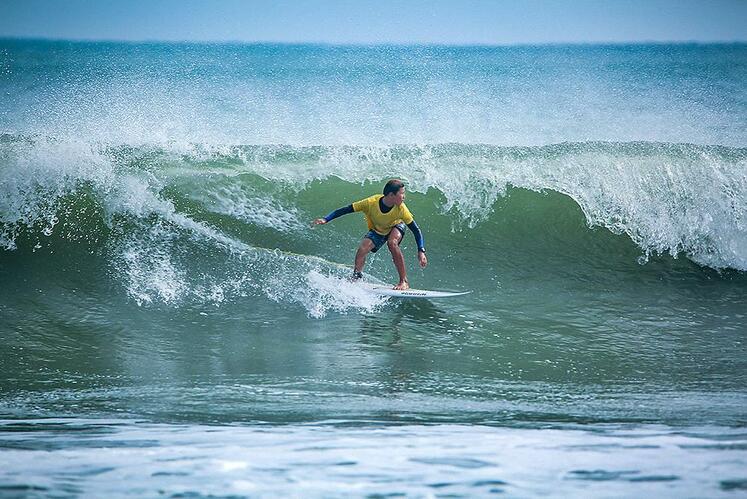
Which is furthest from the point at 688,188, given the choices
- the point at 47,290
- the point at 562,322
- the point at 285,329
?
the point at 47,290

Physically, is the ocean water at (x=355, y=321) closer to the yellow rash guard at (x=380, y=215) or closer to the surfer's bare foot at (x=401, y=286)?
the surfer's bare foot at (x=401, y=286)

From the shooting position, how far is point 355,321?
4859 millimetres

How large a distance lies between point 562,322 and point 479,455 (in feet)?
9.11

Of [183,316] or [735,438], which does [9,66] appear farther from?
[735,438]

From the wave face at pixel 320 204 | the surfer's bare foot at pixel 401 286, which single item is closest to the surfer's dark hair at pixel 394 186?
the surfer's bare foot at pixel 401 286

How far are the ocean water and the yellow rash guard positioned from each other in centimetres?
43

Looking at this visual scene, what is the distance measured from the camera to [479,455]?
244 cm

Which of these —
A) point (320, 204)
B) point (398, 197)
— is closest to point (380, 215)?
point (398, 197)

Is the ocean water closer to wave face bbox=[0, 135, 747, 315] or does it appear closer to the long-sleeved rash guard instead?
wave face bbox=[0, 135, 747, 315]

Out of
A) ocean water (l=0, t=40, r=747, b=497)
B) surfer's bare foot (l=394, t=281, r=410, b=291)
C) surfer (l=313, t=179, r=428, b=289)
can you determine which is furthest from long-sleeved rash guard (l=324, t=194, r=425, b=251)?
ocean water (l=0, t=40, r=747, b=497)

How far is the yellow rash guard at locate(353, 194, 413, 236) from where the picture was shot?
5.22 m

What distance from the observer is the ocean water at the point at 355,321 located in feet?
7.80

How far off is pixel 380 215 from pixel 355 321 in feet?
2.41

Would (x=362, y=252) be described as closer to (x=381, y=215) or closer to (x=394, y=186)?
(x=381, y=215)
